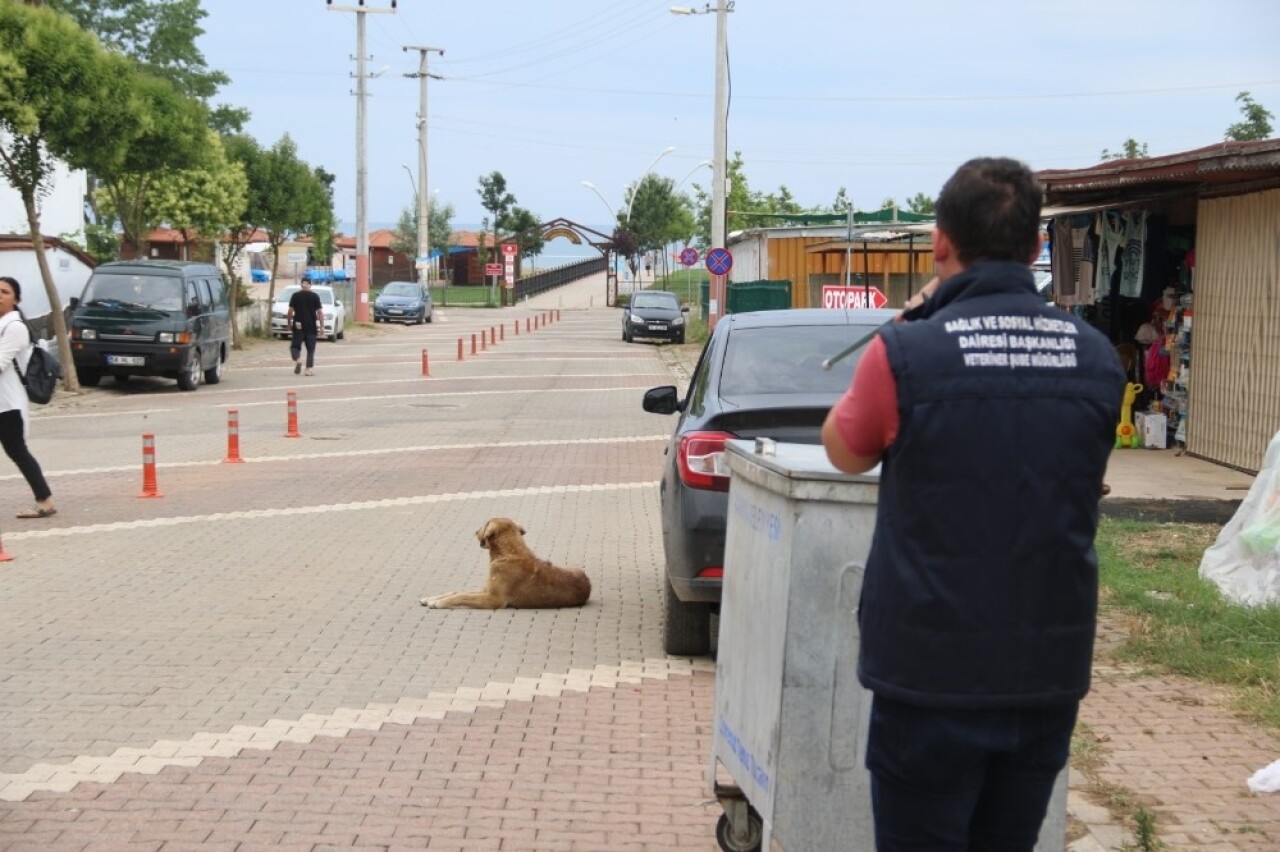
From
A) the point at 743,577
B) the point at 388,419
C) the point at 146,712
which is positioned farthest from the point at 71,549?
the point at 388,419

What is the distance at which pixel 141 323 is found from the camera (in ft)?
86.2

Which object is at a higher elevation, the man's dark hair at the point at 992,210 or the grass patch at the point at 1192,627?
the man's dark hair at the point at 992,210

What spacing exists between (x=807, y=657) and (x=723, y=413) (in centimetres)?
347

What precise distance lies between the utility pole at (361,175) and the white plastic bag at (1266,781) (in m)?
49.9

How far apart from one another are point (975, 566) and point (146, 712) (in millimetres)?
4880

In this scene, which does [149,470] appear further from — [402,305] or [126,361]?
[402,305]

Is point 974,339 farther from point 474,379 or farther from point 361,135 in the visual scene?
point 361,135

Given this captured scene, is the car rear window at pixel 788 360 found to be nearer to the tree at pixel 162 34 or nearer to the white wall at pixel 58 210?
the white wall at pixel 58 210

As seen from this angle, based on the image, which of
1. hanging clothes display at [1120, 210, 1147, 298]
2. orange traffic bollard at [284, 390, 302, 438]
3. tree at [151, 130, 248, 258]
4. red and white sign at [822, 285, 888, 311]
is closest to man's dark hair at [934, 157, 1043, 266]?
hanging clothes display at [1120, 210, 1147, 298]

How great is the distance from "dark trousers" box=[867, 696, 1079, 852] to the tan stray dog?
620 cm

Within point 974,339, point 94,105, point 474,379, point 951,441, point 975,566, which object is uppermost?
point 94,105

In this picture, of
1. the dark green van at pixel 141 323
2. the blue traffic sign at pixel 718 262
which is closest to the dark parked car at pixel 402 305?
the blue traffic sign at pixel 718 262

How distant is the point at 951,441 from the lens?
9.78 feet

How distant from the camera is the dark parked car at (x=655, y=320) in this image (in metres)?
45.2
